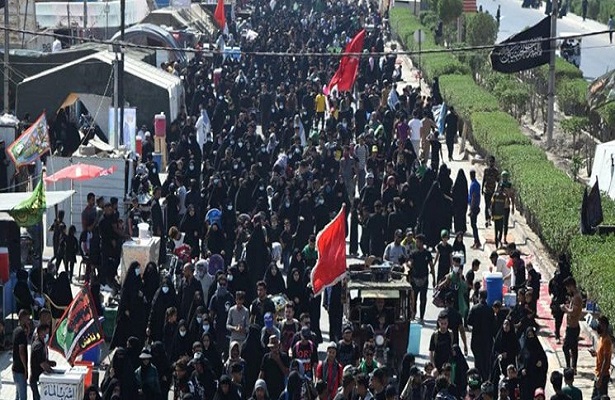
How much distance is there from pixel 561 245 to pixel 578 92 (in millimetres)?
15111

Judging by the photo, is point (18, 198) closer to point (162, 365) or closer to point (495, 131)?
point (162, 365)

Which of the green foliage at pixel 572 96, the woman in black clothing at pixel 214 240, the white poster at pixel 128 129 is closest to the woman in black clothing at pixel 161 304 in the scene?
the woman in black clothing at pixel 214 240

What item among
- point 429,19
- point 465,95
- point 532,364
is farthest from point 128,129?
point 429,19

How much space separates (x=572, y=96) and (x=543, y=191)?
12.7 meters

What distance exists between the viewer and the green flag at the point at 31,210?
2003cm

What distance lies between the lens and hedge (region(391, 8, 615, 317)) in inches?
838

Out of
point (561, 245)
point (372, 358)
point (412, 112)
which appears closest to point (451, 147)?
point (412, 112)

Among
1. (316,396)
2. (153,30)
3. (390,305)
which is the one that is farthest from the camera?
(153,30)

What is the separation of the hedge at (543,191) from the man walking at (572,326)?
67 cm

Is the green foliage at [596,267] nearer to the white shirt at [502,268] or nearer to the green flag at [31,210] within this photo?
the white shirt at [502,268]

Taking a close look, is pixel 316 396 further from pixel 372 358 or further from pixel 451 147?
pixel 451 147

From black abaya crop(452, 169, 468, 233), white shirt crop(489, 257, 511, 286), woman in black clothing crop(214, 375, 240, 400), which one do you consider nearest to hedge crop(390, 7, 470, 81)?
black abaya crop(452, 169, 468, 233)

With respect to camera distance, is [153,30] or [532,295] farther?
[153,30]

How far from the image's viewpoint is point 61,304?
66.9ft
